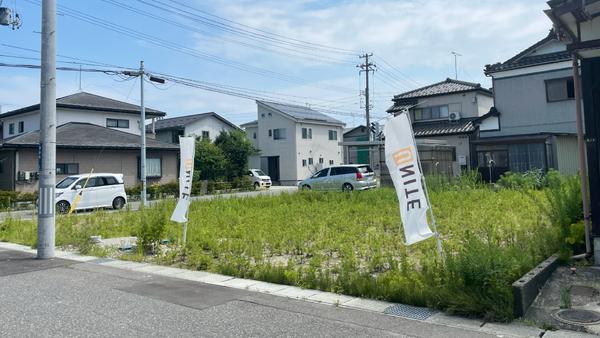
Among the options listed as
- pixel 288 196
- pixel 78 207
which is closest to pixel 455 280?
pixel 288 196

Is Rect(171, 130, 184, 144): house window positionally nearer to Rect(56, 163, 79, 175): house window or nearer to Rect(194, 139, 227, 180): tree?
Rect(194, 139, 227, 180): tree

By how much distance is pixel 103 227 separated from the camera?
11.7 meters

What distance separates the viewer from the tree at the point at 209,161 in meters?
31.4

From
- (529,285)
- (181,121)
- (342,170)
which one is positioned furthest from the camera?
(181,121)

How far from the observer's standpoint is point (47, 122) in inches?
342

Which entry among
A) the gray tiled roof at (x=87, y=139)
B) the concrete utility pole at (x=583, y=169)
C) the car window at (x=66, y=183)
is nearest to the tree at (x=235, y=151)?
the gray tiled roof at (x=87, y=139)

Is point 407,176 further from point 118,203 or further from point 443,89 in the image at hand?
point 443,89

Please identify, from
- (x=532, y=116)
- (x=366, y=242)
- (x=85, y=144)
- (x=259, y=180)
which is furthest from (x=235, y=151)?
(x=366, y=242)

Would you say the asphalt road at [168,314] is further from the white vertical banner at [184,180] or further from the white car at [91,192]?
the white car at [91,192]

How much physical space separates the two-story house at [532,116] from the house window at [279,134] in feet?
63.4

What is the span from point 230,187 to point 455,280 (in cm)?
2612

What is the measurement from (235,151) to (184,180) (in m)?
24.5

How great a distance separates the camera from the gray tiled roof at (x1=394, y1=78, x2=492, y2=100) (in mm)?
27672

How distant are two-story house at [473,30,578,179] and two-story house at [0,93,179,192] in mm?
18131
